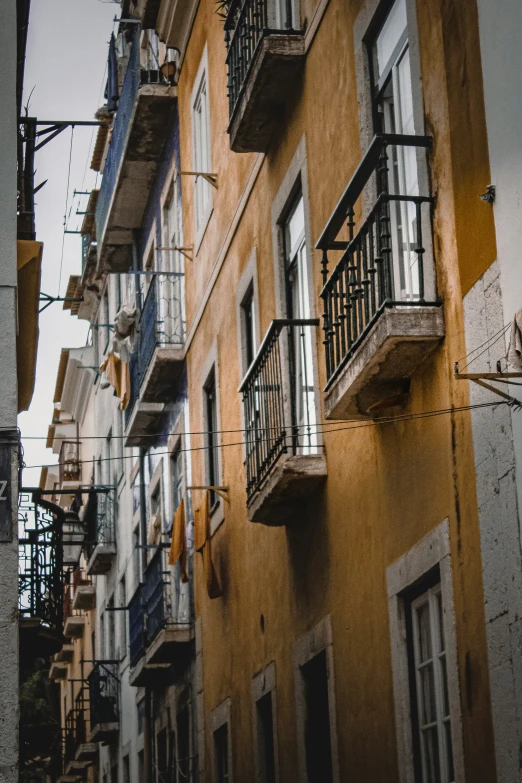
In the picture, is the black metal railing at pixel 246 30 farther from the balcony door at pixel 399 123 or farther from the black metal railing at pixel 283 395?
the black metal railing at pixel 283 395

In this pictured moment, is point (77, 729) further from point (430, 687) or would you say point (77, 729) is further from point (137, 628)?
point (430, 687)

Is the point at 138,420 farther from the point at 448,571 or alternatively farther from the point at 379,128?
the point at 448,571

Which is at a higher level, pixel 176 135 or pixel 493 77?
pixel 176 135

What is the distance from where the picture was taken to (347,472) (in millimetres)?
11500

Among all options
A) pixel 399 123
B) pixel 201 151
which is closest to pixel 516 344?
pixel 399 123

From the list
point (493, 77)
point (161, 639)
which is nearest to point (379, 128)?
point (493, 77)

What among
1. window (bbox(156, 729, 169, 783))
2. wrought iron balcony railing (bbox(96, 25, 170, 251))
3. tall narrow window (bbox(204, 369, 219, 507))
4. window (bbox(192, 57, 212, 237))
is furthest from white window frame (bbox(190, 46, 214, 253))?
window (bbox(156, 729, 169, 783))

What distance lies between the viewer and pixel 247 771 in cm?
1509

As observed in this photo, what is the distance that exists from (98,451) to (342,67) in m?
21.1

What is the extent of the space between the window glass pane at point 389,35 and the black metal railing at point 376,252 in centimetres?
77

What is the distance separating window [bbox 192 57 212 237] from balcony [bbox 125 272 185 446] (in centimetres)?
117

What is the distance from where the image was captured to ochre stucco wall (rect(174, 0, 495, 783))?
8.80m

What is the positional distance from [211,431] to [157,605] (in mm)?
3033

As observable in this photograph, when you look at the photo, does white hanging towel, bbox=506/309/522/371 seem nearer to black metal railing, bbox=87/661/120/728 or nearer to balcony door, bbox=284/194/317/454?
balcony door, bbox=284/194/317/454
